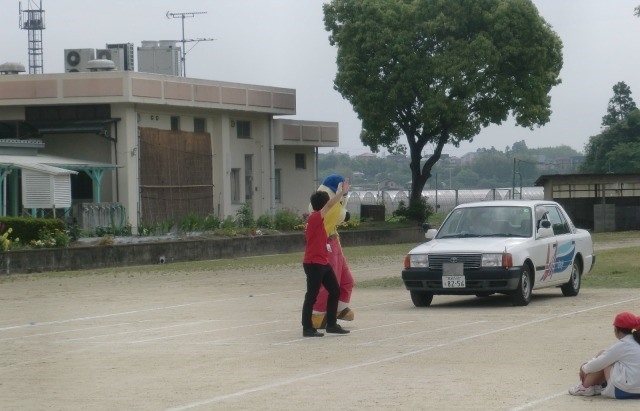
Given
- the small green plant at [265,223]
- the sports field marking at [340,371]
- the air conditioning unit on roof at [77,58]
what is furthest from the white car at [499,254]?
the air conditioning unit on roof at [77,58]

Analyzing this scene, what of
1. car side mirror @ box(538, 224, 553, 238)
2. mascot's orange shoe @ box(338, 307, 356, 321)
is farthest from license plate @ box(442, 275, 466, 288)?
mascot's orange shoe @ box(338, 307, 356, 321)

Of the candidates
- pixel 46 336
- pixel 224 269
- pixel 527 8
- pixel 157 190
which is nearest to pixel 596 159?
pixel 527 8

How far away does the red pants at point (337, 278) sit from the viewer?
16.1m

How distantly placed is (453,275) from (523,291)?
117 cm

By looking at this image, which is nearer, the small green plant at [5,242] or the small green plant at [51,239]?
the small green plant at [5,242]

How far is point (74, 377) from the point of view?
1252 centimetres

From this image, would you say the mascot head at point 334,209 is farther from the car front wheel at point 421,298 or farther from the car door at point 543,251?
the car door at point 543,251

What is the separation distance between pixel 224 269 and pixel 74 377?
66.9 feet

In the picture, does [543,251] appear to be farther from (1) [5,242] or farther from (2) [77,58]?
(2) [77,58]

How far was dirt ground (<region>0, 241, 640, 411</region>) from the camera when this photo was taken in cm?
1084

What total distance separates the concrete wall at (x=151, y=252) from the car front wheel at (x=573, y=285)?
12091 mm

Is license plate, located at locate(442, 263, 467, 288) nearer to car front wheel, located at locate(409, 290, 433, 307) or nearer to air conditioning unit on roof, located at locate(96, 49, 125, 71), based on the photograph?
car front wheel, located at locate(409, 290, 433, 307)

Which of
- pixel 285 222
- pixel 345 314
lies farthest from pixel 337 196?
pixel 285 222

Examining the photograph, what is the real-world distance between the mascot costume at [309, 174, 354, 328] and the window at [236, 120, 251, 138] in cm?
3781
